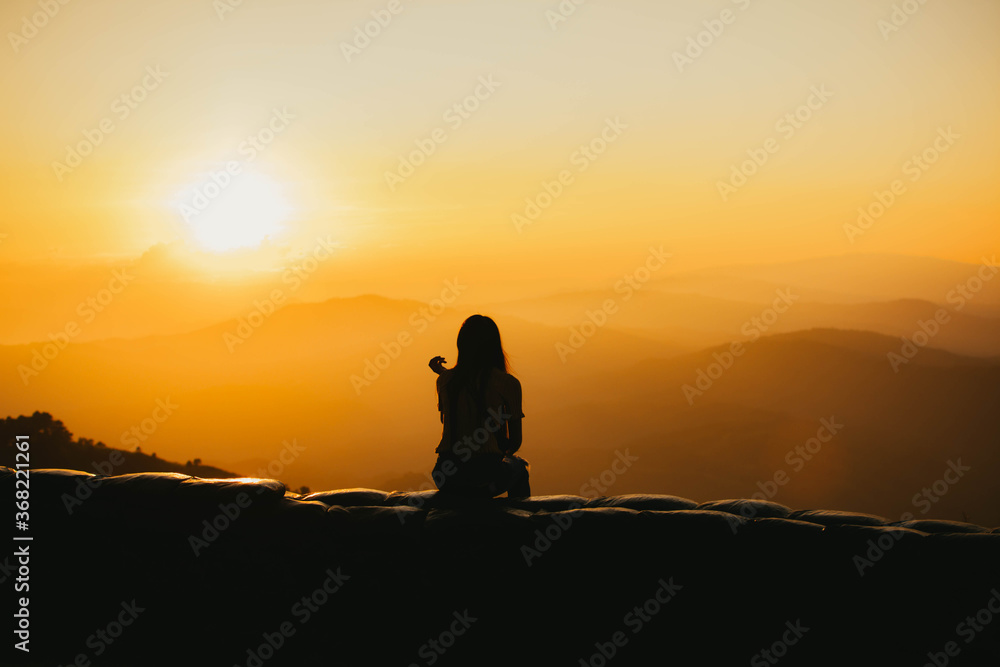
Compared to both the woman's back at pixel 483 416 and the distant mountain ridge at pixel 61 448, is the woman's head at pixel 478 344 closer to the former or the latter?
the woman's back at pixel 483 416

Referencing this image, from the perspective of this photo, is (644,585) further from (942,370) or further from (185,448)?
(942,370)

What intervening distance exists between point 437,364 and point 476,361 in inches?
10.0

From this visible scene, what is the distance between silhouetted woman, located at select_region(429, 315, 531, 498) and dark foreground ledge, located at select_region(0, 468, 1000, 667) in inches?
14.8

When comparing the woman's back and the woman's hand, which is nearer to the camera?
the woman's back

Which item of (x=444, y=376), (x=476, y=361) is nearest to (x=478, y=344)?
(x=476, y=361)

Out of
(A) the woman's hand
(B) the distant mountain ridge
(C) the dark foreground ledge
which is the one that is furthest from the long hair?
(B) the distant mountain ridge

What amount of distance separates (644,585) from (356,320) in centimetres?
10274

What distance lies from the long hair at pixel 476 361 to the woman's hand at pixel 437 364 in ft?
0.47

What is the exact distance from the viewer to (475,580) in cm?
257

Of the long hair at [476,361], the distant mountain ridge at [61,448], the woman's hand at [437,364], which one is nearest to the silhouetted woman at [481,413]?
the long hair at [476,361]

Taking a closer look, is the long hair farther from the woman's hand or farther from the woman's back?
the woman's hand

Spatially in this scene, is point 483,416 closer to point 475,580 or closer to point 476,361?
point 476,361

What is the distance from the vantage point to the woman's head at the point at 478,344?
3.23 meters

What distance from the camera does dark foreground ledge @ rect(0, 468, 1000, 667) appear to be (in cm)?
233
